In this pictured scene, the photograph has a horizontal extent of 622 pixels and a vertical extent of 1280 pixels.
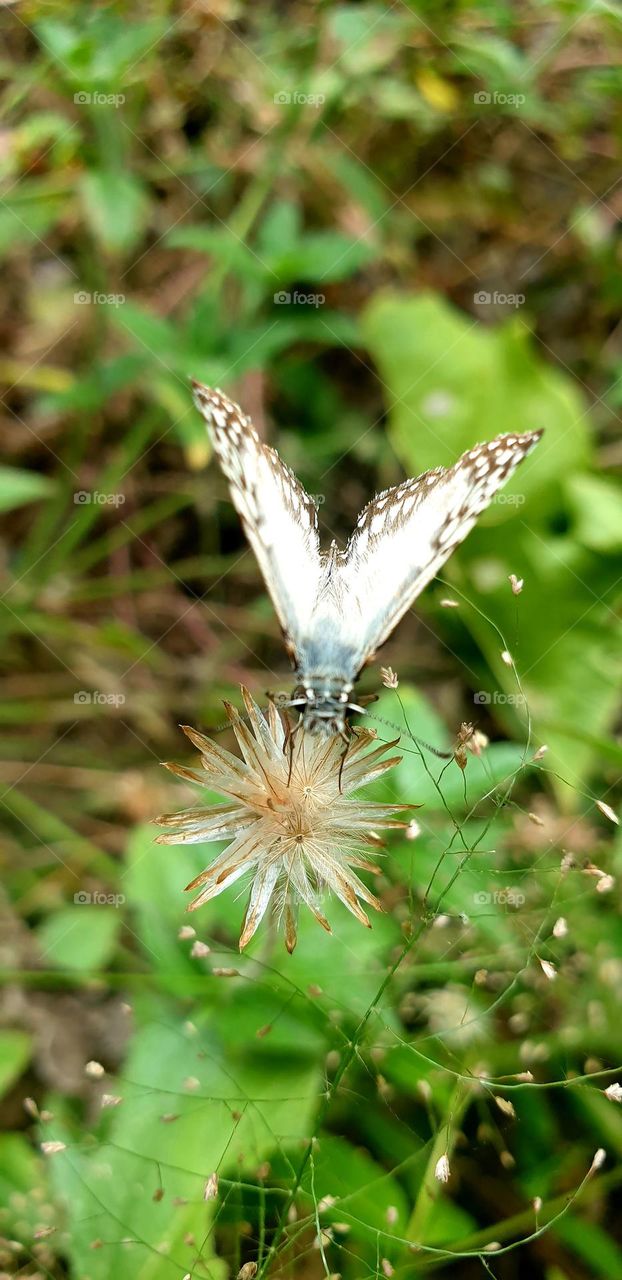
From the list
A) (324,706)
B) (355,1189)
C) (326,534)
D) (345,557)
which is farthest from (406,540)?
(326,534)

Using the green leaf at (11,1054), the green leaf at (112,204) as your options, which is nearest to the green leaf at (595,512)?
the green leaf at (112,204)

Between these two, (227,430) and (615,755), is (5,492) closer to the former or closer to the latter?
(227,430)

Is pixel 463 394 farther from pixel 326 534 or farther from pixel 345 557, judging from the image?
pixel 345 557

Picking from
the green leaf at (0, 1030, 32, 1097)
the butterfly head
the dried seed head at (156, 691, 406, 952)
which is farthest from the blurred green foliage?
the butterfly head

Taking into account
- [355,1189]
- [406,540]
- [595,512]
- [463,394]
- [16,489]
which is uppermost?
[463,394]

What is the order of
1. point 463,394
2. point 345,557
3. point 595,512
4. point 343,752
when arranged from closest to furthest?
1. point 343,752
2. point 345,557
3. point 595,512
4. point 463,394

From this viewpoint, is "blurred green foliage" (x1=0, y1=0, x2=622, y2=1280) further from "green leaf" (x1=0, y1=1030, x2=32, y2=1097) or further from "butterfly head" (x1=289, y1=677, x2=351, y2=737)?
"butterfly head" (x1=289, y1=677, x2=351, y2=737)

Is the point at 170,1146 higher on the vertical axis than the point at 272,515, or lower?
lower
